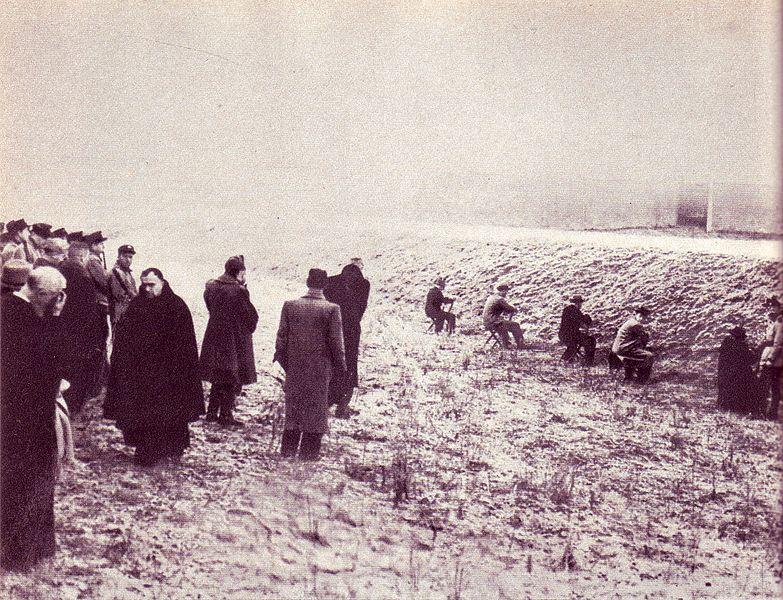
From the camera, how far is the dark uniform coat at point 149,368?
647 cm

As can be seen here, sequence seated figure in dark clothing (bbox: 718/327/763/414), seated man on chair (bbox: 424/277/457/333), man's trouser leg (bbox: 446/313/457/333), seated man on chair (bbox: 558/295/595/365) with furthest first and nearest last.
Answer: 1. man's trouser leg (bbox: 446/313/457/333)
2. seated man on chair (bbox: 424/277/457/333)
3. seated man on chair (bbox: 558/295/595/365)
4. seated figure in dark clothing (bbox: 718/327/763/414)

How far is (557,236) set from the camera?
18.9m

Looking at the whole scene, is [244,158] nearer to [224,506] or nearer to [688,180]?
[688,180]

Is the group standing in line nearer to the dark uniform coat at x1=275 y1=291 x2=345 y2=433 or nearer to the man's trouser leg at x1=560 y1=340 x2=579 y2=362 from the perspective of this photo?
the dark uniform coat at x1=275 y1=291 x2=345 y2=433

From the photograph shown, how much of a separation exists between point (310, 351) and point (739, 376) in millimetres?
6904

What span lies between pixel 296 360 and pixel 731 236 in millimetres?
17595

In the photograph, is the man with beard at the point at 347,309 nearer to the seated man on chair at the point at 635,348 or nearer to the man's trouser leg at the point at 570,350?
the seated man on chair at the point at 635,348

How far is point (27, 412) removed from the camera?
16.0 feet

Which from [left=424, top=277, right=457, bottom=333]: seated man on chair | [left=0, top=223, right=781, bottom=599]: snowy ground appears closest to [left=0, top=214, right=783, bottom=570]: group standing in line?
[left=0, top=223, right=781, bottom=599]: snowy ground

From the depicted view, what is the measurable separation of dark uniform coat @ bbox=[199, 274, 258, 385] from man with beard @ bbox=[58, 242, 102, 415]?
3.92 ft

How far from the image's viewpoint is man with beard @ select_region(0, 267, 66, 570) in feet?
15.8

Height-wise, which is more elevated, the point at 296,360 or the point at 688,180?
the point at 688,180

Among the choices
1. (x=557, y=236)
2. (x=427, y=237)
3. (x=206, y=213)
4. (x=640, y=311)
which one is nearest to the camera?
(x=640, y=311)

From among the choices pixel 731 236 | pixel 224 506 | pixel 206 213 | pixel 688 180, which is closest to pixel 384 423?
pixel 224 506
